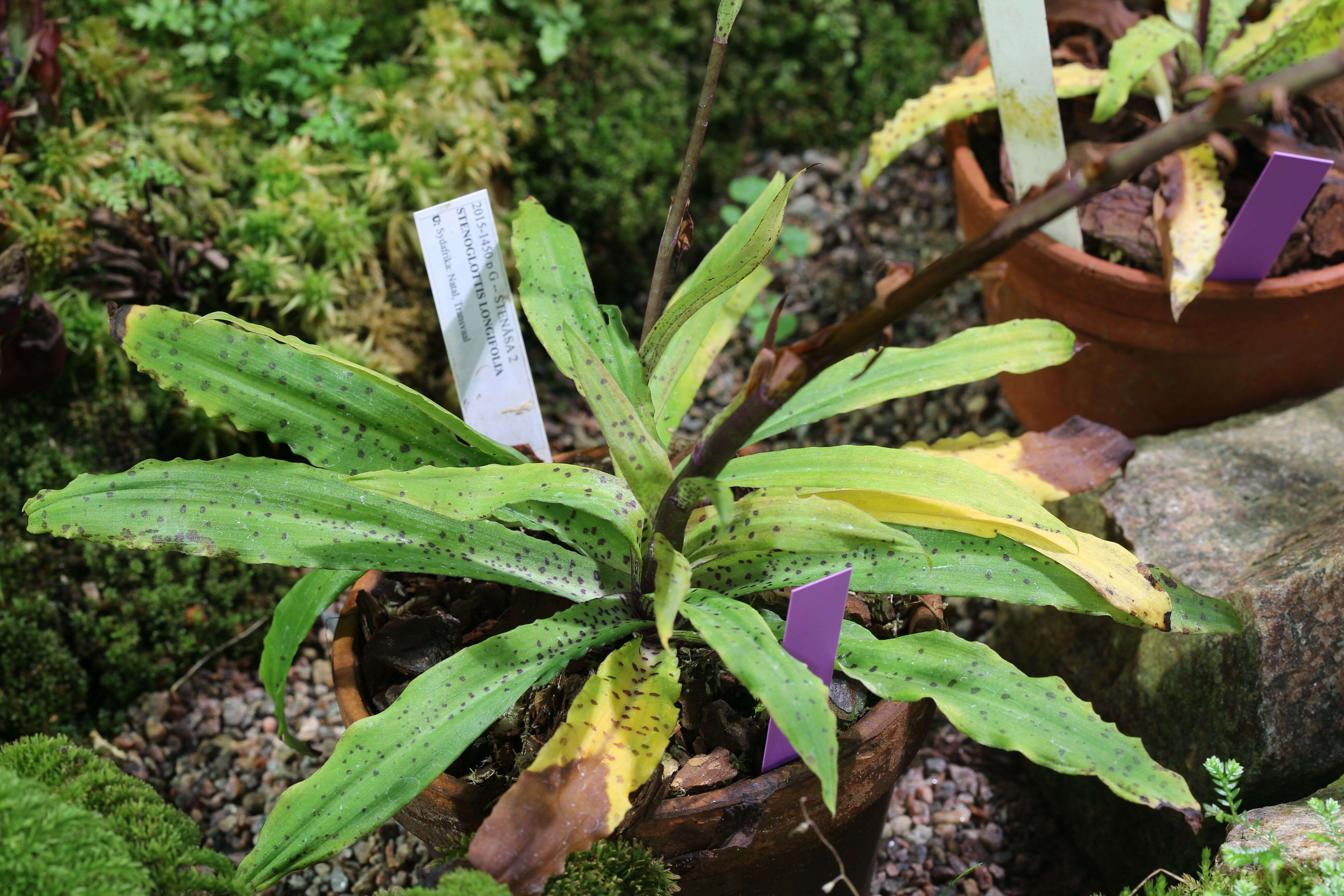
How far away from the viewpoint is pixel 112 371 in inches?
78.7

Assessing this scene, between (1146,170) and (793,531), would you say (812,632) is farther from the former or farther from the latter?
(1146,170)

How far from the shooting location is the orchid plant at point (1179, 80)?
1.78 metres

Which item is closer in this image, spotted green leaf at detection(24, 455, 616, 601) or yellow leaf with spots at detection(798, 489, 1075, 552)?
spotted green leaf at detection(24, 455, 616, 601)

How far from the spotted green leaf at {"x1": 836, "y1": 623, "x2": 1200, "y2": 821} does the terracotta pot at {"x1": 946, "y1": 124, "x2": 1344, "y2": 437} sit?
2.83 feet

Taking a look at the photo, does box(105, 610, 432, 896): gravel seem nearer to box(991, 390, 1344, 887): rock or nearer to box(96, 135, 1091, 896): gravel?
box(96, 135, 1091, 896): gravel

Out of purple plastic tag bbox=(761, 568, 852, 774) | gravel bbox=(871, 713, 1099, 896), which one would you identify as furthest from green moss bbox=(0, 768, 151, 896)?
gravel bbox=(871, 713, 1099, 896)

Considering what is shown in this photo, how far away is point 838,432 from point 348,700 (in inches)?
61.5

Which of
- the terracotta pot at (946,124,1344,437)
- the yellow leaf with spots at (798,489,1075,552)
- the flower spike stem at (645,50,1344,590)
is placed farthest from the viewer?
the terracotta pot at (946,124,1344,437)

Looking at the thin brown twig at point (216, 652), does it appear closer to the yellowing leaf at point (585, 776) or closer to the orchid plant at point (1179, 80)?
the yellowing leaf at point (585, 776)

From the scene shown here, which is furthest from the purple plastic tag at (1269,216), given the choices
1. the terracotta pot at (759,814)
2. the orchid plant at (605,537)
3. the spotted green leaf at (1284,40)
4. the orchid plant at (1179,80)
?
the terracotta pot at (759,814)

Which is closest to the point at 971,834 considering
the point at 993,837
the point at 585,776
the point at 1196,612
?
the point at 993,837

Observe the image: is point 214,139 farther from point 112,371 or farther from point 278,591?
point 278,591

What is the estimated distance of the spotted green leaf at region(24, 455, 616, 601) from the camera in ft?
4.03

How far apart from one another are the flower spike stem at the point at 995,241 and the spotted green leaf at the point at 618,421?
156 millimetres
